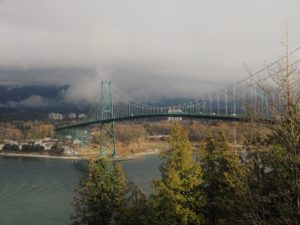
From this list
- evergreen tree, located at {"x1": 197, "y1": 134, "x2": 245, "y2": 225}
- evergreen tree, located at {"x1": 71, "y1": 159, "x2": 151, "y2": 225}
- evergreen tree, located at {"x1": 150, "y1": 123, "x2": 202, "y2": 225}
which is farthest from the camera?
evergreen tree, located at {"x1": 71, "y1": 159, "x2": 151, "y2": 225}

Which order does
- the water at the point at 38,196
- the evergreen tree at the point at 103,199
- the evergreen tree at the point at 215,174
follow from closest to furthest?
the evergreen tree at the point at 215,174
the evergreen tree at the point at 103,199
the water at the point at 38,196

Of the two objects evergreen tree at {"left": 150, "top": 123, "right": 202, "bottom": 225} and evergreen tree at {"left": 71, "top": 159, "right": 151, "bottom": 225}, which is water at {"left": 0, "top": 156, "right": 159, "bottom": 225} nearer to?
evergreen tree at {"left": 71, "top": 159, "right": 151, "bottom": 225}

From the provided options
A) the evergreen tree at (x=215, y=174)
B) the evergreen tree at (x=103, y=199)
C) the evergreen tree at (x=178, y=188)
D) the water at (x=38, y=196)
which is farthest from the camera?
the water at (x=38, y=196)

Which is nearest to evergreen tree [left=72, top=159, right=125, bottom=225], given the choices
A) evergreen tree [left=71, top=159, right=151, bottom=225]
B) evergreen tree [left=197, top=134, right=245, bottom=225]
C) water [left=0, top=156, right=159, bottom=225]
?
evergreen tree [left=71, top=159, right=151, bottom=225]

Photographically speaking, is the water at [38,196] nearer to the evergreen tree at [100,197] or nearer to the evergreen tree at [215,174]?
the evergreen tree at [100,197]

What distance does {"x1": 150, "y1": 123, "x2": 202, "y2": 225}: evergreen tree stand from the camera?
5.18m

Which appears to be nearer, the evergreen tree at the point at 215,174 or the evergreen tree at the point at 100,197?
the evergreen tree at the point at 215,174

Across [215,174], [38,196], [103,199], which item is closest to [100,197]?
[103,199]

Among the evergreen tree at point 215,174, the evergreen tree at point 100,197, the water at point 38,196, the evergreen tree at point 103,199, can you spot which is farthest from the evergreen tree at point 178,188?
the water at point 38,196

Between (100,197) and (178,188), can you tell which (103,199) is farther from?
(178,188)

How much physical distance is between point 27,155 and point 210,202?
122ft

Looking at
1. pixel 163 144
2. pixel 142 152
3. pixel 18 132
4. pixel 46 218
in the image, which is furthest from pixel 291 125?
pixel 18 132

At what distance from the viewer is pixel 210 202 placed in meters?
5.72

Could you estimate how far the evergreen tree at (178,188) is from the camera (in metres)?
5.18
